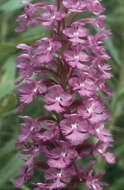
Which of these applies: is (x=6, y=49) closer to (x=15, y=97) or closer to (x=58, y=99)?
(x=15, y=97)

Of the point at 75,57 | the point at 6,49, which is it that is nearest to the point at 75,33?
the point at 75,57

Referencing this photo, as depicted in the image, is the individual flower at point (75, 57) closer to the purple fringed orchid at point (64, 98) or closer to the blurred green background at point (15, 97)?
the purple fringed orchid at point (64, 98)

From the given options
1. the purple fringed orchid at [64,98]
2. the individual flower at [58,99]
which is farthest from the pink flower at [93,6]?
the individual flower at [58,99]

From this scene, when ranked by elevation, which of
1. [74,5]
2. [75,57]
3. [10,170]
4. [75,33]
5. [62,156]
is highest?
[74,5]

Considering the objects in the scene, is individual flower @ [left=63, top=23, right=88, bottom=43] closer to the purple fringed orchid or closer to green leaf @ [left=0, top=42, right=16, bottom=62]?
the purple fringed orchid

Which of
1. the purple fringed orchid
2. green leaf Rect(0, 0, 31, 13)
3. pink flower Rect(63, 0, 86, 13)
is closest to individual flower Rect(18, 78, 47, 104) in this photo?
the purple fringed orchid

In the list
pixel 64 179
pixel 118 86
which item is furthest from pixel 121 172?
pixel 64 179

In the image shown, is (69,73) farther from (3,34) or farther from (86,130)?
(3,34)

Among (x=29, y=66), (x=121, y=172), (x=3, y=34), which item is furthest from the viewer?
(x=121, y=172)
